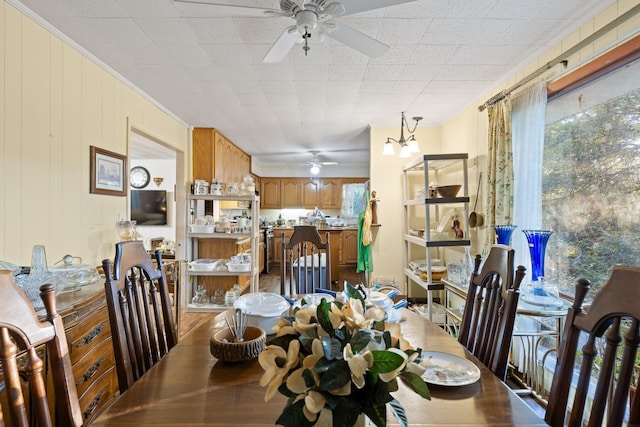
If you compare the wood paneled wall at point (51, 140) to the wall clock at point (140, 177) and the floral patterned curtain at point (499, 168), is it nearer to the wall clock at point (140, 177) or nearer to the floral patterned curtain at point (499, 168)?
the floral patterned curtain at point (499, 168)

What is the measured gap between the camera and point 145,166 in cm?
626


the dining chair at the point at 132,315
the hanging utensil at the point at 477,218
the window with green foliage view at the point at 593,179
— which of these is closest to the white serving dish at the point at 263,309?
the dining chair at the point at 132,315

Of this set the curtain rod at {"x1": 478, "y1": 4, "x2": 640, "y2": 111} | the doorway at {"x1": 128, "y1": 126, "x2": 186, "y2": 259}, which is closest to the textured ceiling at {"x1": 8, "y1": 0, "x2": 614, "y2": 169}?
the curtain rod at {"x1": 478, "y1": 4, "x2": 640, "y2": 111}

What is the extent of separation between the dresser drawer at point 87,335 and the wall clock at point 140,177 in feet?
16.7

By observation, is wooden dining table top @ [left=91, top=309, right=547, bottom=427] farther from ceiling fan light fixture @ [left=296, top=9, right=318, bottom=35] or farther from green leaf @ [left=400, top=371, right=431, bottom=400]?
ceiling fan light fixture @ [left=296, top=9, right=318, bottom=35]

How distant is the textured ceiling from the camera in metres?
1.74

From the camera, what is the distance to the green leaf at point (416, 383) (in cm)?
53

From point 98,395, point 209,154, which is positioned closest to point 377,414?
point 98,395

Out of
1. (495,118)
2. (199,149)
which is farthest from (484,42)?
(199,149)

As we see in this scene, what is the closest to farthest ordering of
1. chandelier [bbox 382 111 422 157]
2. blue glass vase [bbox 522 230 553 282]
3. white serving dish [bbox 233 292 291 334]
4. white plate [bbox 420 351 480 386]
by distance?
1. white plate [bbox 420 351 480 386]
2. white serving dish [bbox 233 292 291 334]
3. blue glass vase [bbox 522 230 553 282]
4. chandelier [bbox 382 111 422 157]

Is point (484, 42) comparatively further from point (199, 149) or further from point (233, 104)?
point (199, 149)

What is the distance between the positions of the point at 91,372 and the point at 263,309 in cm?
101

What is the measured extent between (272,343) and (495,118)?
263 centimetres

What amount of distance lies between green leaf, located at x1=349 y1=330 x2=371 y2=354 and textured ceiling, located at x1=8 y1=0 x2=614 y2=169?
1398 mm
